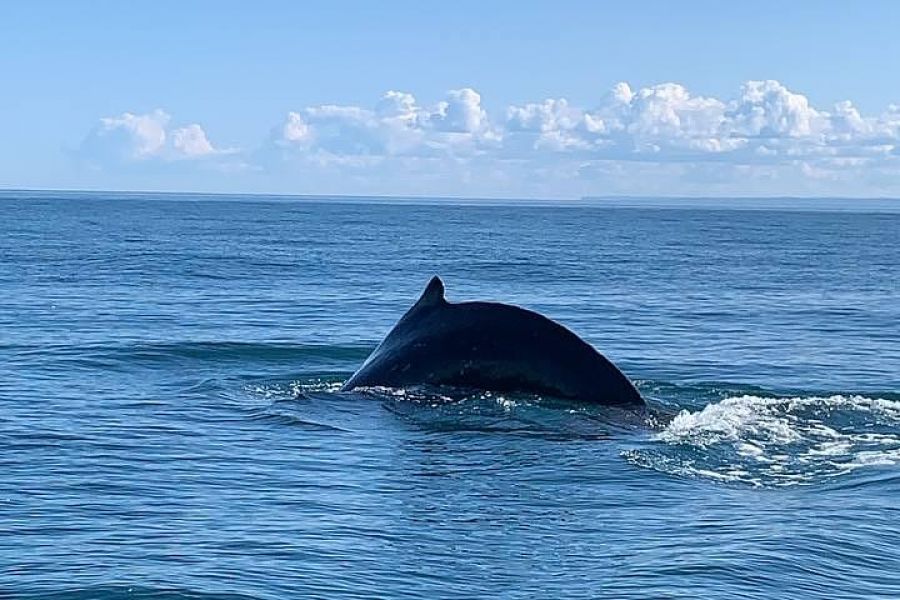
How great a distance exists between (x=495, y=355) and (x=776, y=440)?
286cm

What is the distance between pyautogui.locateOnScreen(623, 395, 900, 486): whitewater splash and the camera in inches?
491

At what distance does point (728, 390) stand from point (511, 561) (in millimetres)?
9516

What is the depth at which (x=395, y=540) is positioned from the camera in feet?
32.5

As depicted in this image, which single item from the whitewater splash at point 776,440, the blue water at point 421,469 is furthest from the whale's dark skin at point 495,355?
the whitewater splash at point 776,440

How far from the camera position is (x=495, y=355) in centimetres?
1474

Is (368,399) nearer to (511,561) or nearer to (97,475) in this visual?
(97,475)

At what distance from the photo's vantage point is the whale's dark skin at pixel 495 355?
14.3 meters

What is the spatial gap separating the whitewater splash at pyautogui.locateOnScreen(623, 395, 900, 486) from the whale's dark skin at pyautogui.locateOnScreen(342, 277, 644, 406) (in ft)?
2.85

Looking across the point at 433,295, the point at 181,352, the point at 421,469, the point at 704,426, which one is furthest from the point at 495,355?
the point at 181,352

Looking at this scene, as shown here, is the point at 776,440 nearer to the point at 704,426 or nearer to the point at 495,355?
the point at 704,426

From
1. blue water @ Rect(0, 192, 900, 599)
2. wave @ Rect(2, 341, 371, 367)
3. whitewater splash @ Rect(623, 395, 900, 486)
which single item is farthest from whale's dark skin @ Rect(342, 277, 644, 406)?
wave @ Rect(2, 341, 371, 367)

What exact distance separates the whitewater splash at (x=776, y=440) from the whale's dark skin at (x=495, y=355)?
87 centimetres

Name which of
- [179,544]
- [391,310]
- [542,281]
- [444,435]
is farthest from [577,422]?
[542,281]

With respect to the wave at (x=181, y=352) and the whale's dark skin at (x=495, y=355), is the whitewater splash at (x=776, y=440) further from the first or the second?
the wave at (x=181, y=352)
